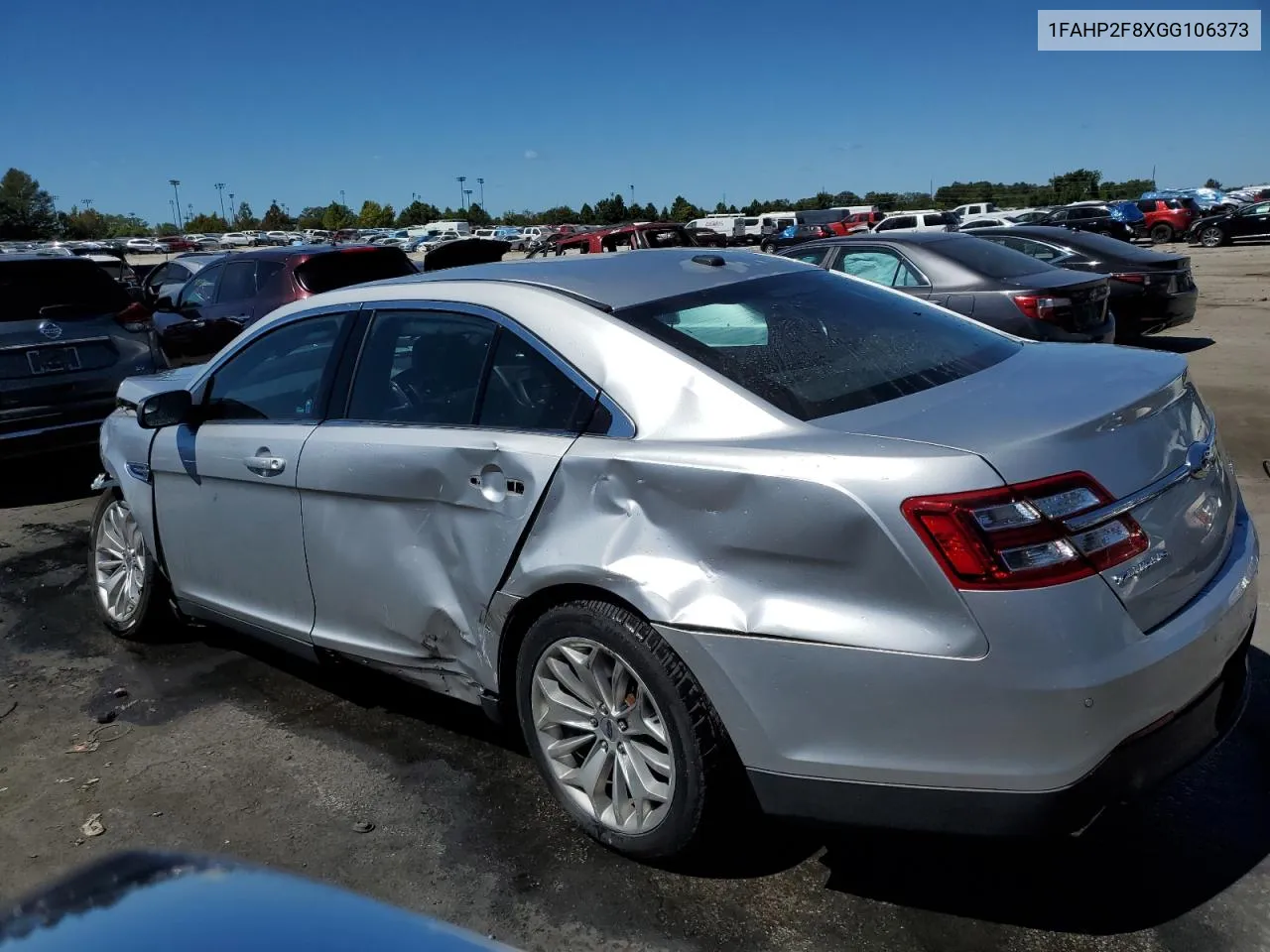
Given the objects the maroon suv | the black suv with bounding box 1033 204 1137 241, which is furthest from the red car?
the maroon suv

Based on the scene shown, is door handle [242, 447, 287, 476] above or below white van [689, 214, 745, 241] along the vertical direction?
above

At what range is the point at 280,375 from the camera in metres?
4.00

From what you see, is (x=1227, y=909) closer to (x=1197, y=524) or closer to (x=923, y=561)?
(x=1197, y=524)

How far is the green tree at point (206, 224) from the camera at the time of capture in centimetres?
13162

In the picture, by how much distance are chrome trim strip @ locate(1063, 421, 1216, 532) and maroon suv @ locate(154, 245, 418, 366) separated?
8389mm

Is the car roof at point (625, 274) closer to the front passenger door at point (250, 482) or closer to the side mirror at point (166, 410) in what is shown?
the front passenger door at point (250, 482)

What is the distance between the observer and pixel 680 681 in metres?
2.58

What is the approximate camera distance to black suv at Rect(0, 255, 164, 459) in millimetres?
7289

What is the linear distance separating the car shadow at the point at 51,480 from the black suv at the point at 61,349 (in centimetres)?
50

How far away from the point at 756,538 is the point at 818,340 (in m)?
0.86

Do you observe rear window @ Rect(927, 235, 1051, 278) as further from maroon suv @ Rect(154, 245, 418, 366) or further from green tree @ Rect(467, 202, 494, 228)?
green tree @ Rect(467, 202, 494, 228)

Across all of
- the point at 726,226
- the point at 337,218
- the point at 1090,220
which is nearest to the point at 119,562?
the point at 1090,220

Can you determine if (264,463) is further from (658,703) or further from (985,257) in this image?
(985,257)

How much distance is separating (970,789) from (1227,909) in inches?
35.5
